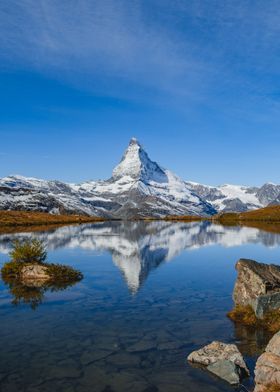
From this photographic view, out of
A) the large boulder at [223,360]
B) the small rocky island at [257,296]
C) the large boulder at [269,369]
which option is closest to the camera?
the large boulder at [269,369]

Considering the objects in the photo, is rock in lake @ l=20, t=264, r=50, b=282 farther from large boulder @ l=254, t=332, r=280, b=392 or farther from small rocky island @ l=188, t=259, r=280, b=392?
large boulder @ l=254, t=332, r=280, b=392

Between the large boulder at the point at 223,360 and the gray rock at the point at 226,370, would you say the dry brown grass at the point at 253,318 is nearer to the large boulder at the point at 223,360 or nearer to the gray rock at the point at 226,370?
the large boulder at the point at 223,360

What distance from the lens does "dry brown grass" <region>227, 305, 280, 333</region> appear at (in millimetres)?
28250

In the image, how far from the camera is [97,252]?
242ft

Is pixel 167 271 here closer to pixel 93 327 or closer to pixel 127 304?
pixel 127 304

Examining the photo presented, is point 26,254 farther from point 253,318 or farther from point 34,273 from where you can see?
point 253,318

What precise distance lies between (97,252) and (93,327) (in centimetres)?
4526

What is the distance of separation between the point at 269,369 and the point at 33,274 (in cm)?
3227

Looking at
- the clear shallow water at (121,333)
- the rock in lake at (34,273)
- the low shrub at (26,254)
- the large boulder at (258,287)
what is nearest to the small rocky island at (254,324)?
the large boulder at (258,287)

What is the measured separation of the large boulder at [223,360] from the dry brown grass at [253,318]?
605cm

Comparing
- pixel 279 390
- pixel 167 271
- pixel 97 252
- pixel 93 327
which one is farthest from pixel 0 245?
pixel 279 390

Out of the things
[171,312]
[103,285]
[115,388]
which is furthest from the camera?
[103,285]

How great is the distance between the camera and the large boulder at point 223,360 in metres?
20.7

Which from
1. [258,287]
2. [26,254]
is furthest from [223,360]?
[26,254]
